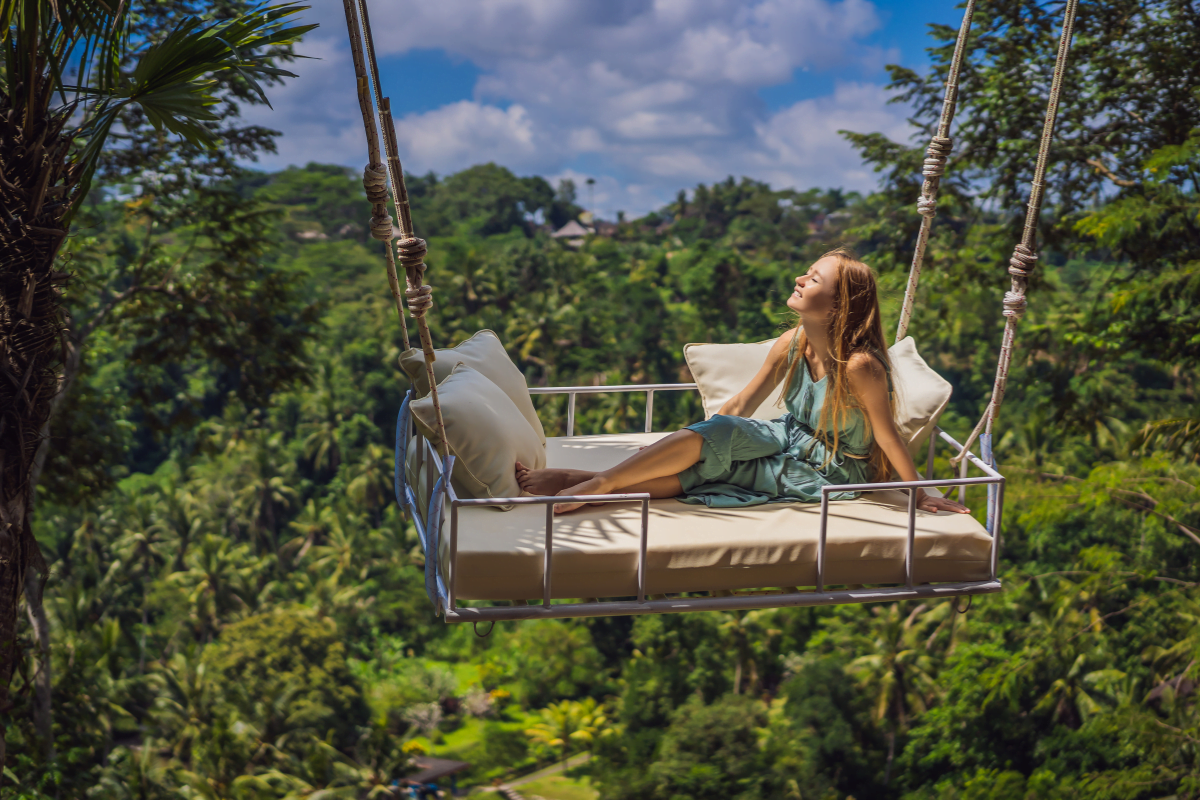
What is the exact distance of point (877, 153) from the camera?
9.52m

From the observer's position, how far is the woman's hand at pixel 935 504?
273 centimetres

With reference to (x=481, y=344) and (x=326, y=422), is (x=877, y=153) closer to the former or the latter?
(x=481, y=344)

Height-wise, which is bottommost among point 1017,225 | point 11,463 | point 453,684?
point 453,684

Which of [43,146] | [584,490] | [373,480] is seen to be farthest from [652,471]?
[373,480]

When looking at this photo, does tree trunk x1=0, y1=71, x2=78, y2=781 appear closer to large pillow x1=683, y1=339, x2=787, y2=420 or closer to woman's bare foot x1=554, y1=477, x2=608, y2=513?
woman's bare foot x1=554, y1=477, x2=608, y2=513

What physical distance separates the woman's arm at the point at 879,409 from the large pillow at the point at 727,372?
2.14 feet

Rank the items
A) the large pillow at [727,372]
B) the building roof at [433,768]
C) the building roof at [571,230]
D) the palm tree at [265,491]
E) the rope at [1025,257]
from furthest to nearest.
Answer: the building roof at [571,230], the palm tree at [265,491], the building roof at [433,768], the large pillow at [727,372], the rope at [1025,257]

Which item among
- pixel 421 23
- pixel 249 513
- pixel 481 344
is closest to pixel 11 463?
pixel 481 344

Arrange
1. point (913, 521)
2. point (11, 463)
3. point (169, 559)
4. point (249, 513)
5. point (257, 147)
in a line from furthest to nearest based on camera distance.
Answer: point (249, 513)
point (169, 559)
point (257, 147)
point (11, 463)
point (913, 521)

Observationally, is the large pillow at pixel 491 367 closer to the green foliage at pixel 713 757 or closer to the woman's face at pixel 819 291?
the woman's face at pixel 819 291

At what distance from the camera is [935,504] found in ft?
9.07

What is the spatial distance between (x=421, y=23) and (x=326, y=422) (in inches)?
2753

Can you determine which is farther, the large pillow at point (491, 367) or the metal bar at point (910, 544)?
the large pillow at point (491, 367)

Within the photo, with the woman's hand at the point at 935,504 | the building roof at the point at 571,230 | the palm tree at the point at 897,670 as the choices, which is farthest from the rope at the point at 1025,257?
the building roof at the point at 571,230
